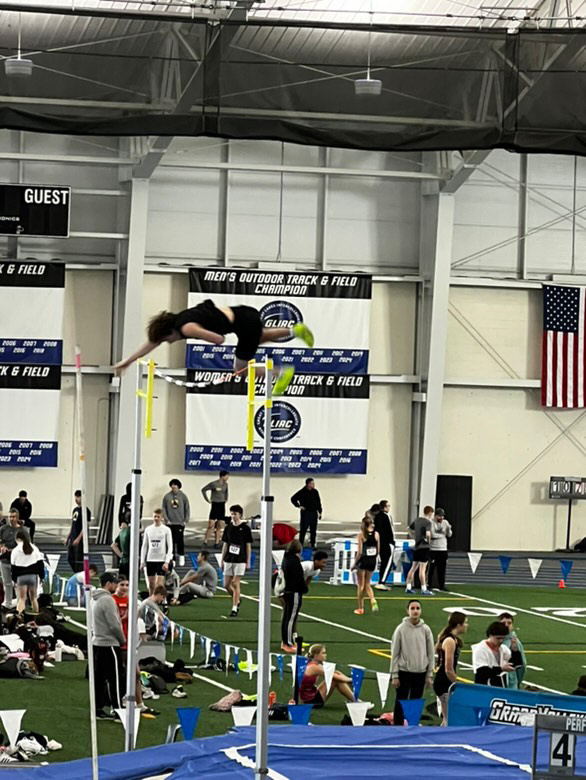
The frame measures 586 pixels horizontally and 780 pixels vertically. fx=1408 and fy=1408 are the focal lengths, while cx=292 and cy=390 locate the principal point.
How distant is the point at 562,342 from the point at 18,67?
21105mm

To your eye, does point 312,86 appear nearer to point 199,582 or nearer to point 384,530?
point 199,582

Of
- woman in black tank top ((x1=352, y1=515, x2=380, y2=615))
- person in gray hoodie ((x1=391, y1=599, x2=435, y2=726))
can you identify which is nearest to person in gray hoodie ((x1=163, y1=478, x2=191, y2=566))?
woman in black tank top ((x1=352, y1=515, x2=380, y2=615))

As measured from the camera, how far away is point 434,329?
3003 cm

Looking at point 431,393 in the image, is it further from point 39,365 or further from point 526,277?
point 39,365

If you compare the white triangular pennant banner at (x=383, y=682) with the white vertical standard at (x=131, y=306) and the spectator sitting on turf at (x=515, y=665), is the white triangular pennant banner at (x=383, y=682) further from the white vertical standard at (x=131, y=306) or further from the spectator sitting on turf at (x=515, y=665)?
the white vertical standard at (x=131, y=306)

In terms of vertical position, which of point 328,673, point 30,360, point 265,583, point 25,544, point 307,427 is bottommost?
point 328,673

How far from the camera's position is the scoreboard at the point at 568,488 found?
102 feet

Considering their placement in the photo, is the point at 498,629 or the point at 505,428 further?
the point at 505,428

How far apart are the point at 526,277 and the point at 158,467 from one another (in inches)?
362

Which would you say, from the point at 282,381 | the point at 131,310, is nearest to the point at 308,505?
the point at 131,310

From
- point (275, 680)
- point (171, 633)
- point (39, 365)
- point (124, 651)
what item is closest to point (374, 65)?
point (124, 651)

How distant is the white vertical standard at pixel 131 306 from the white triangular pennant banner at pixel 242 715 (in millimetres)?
15269

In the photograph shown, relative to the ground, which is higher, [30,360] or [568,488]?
[30,360]

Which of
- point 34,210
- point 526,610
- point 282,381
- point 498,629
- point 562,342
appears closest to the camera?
point 282,381
